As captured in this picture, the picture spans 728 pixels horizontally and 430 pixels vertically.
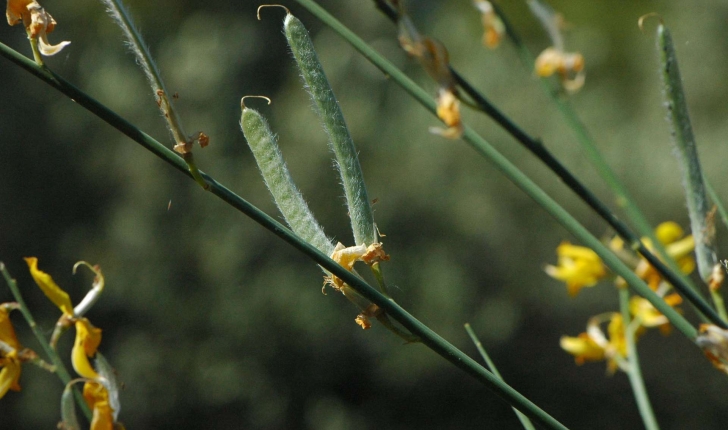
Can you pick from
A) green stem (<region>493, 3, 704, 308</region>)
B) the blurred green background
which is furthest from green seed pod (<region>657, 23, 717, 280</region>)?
the blurred green background

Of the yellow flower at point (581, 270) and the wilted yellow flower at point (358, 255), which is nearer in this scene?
the wilted yellow flower at point (358, 255)

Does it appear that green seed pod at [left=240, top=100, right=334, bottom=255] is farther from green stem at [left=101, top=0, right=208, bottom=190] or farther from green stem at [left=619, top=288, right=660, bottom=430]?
green stem at [left=619, top=288, right=660, bottom=430]

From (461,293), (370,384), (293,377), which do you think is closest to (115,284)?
(293,377)

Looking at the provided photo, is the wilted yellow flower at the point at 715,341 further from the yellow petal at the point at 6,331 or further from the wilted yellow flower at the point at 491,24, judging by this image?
the yellow petal at the point at 6,331

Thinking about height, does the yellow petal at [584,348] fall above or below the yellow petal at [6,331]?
above

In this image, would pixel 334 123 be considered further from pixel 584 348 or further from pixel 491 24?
pixel 584 348

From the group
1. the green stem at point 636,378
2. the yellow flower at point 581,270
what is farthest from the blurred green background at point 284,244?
the green stem at point 636,378

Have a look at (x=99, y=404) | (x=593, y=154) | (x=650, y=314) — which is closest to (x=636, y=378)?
(x=650, y=314)
